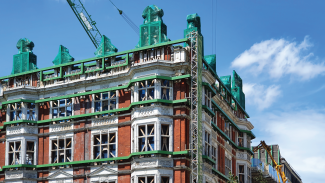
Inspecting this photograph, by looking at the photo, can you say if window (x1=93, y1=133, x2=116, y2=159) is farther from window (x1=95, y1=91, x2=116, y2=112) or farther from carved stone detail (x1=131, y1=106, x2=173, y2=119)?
carved stone detail (x1=131, y1=106, x2=173, y2=119)

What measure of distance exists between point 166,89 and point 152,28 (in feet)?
25.5

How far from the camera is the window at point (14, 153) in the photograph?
6557 cm

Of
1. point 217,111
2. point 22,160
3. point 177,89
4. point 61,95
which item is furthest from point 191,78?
point 22,160

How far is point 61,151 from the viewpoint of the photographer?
64938 mm

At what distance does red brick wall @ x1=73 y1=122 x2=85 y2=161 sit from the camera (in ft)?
207

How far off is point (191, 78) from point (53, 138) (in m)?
17.1

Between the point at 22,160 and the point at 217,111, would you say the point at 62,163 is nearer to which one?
the point at 22,160

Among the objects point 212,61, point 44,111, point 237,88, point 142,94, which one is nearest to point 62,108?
point 44,111

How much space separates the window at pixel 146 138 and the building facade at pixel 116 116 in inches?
4.1

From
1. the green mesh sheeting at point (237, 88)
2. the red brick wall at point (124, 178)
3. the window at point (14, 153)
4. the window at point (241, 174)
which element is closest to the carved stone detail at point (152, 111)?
the red brick wall at point (124, 178)

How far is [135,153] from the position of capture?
5838cm

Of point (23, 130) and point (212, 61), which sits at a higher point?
point (212, 61)

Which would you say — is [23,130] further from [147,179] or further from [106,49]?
[147,179]

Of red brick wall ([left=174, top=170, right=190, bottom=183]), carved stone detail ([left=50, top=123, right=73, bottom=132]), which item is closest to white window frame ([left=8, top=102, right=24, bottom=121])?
carved stone detail ([left=50, top=123, right=73, bottom=132])
